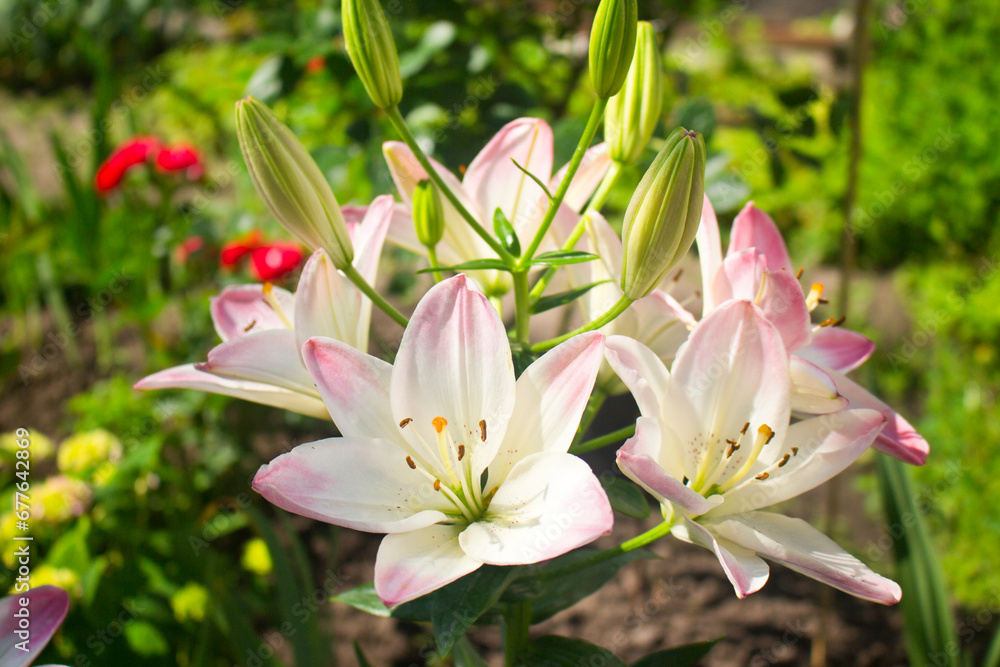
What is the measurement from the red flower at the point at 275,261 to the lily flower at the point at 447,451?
0.93 meters

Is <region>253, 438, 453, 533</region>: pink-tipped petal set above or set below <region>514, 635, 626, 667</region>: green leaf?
above

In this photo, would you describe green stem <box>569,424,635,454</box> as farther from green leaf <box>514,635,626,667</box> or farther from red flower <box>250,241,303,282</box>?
red flower <box>250,241,303,282</box>

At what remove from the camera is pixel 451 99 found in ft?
3.51

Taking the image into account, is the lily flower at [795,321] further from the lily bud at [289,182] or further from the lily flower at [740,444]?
the lily bud at [289,182]

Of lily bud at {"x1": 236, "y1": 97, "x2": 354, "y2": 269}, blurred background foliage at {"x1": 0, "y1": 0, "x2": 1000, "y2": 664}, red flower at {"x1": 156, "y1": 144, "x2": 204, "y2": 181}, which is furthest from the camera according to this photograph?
red flower at {"x1": 156, "y1": 144, "x2": 204, "y2": 181}

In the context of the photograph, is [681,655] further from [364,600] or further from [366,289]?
[366,289]

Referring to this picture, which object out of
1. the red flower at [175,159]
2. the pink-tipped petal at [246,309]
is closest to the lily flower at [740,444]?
the pink-tipped petal at [246,309]

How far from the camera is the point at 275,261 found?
142cm

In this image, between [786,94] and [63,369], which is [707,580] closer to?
[786,94]

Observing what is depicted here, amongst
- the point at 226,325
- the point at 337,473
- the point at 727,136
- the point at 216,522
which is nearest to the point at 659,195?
the point at 337,473

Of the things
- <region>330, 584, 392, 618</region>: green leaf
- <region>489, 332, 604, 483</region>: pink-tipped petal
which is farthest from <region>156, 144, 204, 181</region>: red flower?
<region>489, 332, 604, 483</region>: pink-tipped petal

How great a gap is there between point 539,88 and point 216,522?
1154 millimetres

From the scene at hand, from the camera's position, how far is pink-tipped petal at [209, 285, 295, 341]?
28.1 inches

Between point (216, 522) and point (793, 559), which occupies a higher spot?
point (793, 559)
